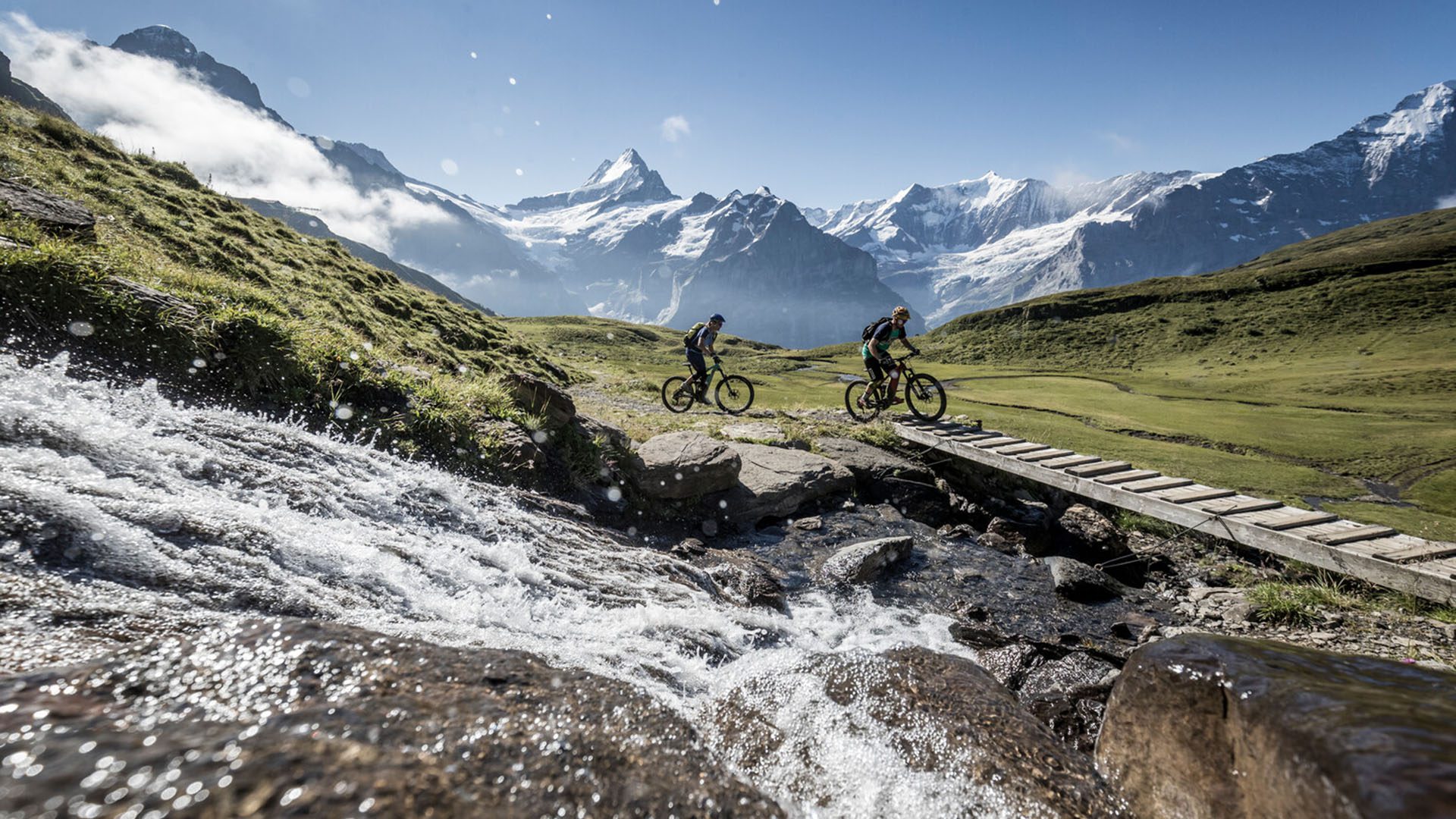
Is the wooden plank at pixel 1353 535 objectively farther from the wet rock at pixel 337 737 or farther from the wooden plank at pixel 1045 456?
the wet rock at pixel 337 737

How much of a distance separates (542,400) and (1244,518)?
14.0 meters

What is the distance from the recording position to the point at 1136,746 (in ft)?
14.6

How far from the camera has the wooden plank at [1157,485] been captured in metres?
12.1

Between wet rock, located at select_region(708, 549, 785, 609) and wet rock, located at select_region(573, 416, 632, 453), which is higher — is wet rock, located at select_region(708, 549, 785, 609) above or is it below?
below

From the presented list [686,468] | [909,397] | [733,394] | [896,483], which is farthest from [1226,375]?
[686,468]

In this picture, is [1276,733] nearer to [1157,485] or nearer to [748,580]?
[748,580]

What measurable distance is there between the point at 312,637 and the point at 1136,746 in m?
6.20

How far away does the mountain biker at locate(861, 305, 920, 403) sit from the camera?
18.8 m

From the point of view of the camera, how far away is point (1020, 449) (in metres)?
15.5

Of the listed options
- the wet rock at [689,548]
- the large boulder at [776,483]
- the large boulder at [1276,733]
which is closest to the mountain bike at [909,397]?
the large boulder at [776,483]

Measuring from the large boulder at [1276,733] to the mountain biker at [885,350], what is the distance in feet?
48.2

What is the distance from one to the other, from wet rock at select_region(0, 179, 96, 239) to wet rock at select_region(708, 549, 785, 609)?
12228 mm

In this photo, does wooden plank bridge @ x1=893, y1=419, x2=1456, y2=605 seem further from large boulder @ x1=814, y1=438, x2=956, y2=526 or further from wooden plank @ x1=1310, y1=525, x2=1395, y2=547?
large boulder @ x1=814, y1=438, x2=956, y2=526

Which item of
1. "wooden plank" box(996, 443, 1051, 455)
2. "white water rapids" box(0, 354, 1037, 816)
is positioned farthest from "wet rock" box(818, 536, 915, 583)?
"wooden plank" box(996, 443, 1051, 455)
